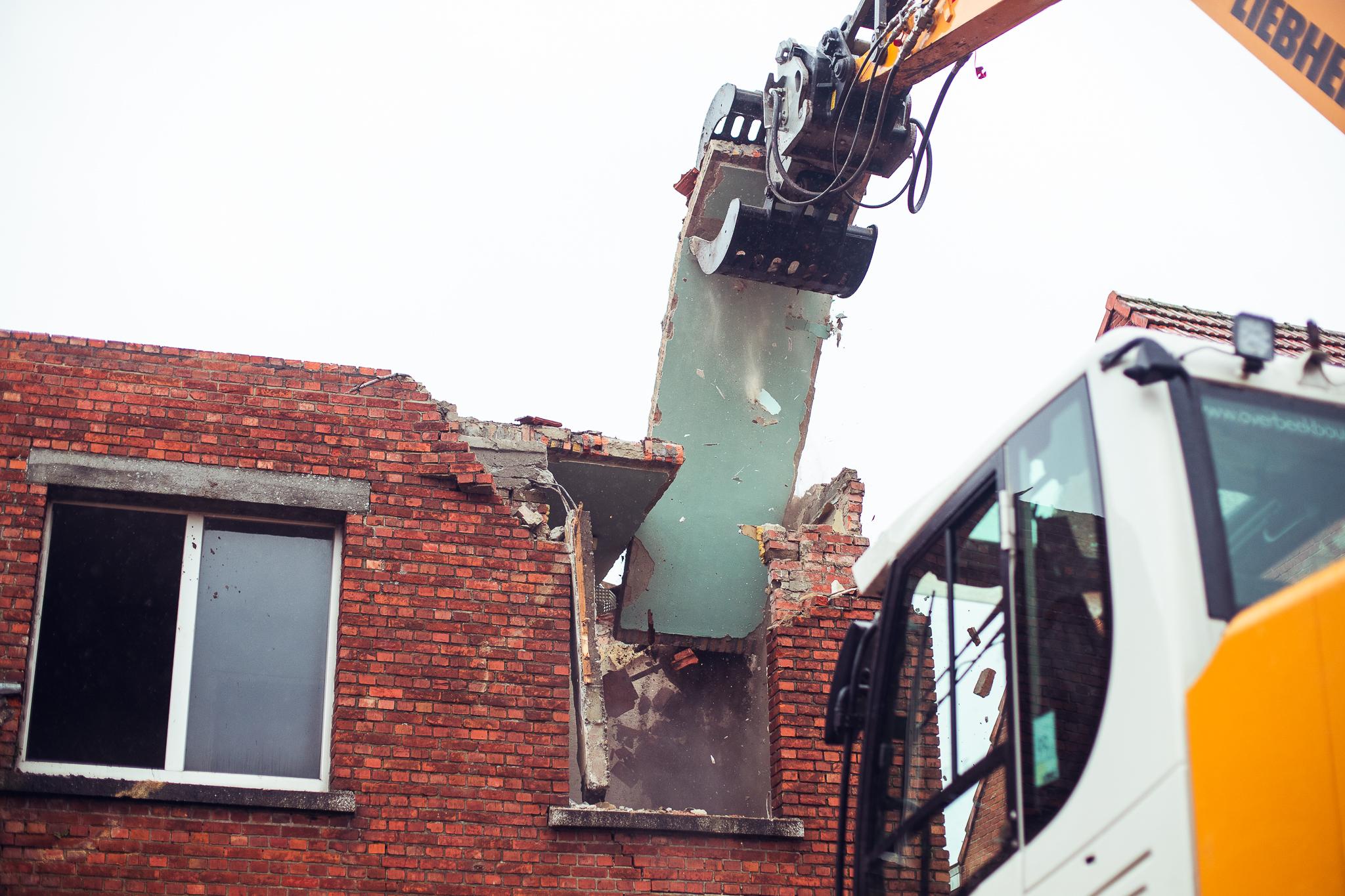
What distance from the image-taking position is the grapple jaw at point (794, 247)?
10.6 m

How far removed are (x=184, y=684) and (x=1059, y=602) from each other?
18.9 ft

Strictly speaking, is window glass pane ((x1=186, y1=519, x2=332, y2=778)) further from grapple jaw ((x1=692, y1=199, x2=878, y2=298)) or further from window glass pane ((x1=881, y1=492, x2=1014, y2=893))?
window glass pane ((x1=881, y1=492, x2=1014, y2=893))

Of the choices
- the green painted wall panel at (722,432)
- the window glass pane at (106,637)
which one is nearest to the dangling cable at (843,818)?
the window glass pane at (106,637)

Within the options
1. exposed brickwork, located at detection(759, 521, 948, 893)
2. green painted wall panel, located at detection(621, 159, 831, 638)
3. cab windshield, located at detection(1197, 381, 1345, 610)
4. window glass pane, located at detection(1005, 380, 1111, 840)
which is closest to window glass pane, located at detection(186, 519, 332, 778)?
exposed brickwork, located at detection(759, 521, 948, 893)

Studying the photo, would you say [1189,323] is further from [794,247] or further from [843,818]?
[843,818]

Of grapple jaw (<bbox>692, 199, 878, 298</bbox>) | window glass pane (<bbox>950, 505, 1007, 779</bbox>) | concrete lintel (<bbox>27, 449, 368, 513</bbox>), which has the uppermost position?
grapple jaw (<bbox>692, 199, 878, 298</bbox>)

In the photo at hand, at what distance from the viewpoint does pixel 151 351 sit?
838 centimetres

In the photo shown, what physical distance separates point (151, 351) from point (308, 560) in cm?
165

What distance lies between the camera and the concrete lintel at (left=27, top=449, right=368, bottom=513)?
7.96m

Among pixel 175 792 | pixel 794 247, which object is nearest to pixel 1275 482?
pixel 175 792

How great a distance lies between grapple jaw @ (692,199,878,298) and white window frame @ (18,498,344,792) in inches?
161

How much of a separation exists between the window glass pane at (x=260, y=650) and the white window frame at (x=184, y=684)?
37 mm

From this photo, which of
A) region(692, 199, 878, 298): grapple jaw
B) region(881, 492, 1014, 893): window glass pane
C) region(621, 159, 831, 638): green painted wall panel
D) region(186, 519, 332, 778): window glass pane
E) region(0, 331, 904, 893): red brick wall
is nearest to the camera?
region(881, 492, 1014, 893): window glass pane

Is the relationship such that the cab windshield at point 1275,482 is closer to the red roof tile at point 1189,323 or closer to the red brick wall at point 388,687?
the red brick wall at point 388,687
